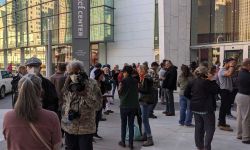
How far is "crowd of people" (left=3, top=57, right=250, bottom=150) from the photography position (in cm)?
272

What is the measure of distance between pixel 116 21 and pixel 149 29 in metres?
3.93

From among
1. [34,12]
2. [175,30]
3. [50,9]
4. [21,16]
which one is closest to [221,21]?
[175,30]

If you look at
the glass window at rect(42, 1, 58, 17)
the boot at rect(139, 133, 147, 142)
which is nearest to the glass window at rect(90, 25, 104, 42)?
the glass window at rect(42, 1, 58, 17)

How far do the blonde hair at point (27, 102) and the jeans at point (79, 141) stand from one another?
203 centimetres

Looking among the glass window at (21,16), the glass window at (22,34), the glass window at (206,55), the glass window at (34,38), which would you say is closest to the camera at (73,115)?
the glass window at (206,55)

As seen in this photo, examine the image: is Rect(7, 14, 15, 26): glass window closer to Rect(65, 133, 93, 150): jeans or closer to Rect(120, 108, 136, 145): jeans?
Rect(120, 108, 136, 145): jeans

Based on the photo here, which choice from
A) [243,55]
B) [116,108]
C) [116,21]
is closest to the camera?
[116,108]

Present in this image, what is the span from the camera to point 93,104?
188 inches

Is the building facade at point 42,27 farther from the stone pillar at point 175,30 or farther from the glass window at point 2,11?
the stone pillar at point 175,30

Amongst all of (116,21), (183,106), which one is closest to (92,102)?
(183,106)

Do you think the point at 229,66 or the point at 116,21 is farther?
the point at 116,21

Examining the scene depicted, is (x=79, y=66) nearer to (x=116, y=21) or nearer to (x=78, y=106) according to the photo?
(x=78, y=106)

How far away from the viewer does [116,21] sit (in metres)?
30.0

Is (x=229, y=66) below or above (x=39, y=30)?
below
